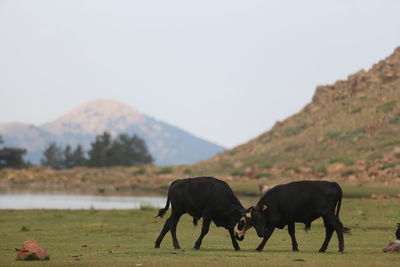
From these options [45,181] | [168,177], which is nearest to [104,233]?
[168,177]

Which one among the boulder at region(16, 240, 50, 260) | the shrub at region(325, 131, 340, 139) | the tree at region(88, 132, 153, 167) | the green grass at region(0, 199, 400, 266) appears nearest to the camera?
the green grass at region(0, 199, 400, 266)

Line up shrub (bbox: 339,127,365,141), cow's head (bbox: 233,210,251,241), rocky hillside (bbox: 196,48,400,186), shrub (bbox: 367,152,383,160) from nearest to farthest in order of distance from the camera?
cow's head (bbox: 233,210,251,241) < shrub (bbox: 367,152,383,160) < rocky hillside (bbox: 196,48,400,186) < shrub (bbox: 339,127,365,141)

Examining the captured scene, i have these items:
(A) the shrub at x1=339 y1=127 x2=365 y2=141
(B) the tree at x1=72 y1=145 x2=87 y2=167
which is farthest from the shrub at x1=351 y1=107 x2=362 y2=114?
(B) the tree at x1=72 y1=145 x2=87 y2=167

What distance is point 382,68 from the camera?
10844 centimetres

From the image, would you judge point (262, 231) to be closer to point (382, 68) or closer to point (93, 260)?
point (93, 260)

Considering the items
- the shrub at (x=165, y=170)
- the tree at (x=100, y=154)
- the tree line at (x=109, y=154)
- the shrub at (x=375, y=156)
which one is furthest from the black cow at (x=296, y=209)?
the tree at (x=100, y=154)

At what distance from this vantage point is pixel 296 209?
20078mm

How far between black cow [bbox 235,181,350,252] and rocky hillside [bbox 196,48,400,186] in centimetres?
4901

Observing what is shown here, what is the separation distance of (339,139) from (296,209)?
7447 cm

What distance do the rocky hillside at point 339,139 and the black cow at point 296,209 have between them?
49.0 m

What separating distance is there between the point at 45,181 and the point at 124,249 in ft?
293

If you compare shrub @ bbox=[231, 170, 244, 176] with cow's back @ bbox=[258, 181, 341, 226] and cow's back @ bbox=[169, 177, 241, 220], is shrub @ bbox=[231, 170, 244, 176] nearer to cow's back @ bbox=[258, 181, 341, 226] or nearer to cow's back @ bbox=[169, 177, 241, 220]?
cow's back @ bbox=[169, 177, 241, 220]

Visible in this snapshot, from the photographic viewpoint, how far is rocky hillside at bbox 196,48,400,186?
79.0m

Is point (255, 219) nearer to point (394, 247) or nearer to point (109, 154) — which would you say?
point (394, 247)
